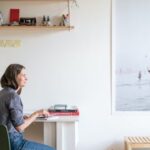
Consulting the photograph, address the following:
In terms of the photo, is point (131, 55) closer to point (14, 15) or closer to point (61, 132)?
point (61, 132)

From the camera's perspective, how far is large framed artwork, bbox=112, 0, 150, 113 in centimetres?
363

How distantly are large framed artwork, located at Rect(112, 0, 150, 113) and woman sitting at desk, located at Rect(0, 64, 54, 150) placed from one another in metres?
1.24

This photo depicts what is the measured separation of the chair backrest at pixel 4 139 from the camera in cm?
245

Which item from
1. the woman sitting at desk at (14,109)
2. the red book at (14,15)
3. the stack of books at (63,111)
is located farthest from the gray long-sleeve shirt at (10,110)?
the red book at (14,15)

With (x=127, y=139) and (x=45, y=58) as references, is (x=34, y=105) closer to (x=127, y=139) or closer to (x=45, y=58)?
(x=45, y=58)

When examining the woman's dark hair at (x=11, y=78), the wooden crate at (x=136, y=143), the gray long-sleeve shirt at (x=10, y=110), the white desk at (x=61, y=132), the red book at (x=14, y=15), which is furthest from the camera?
the red book at (x=14, y=15)

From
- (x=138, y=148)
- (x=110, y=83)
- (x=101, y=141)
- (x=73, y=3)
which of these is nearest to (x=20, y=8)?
(x=73, y=3)

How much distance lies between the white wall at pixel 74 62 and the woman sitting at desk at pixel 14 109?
83 cm

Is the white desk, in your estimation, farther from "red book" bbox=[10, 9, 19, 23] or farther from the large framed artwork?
"red book" bbox=[10, 9, 19, 23]

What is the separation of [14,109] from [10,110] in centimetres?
3

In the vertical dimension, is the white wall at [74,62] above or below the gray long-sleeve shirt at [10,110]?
above

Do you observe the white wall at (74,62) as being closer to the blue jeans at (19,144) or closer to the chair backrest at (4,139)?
the blue jeans at (19,144)

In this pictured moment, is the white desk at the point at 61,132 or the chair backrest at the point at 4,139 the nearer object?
the chair backrest at the point at 4,139

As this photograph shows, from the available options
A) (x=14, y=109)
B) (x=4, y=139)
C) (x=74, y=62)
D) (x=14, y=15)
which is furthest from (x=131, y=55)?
A: (x=4, y=139)
